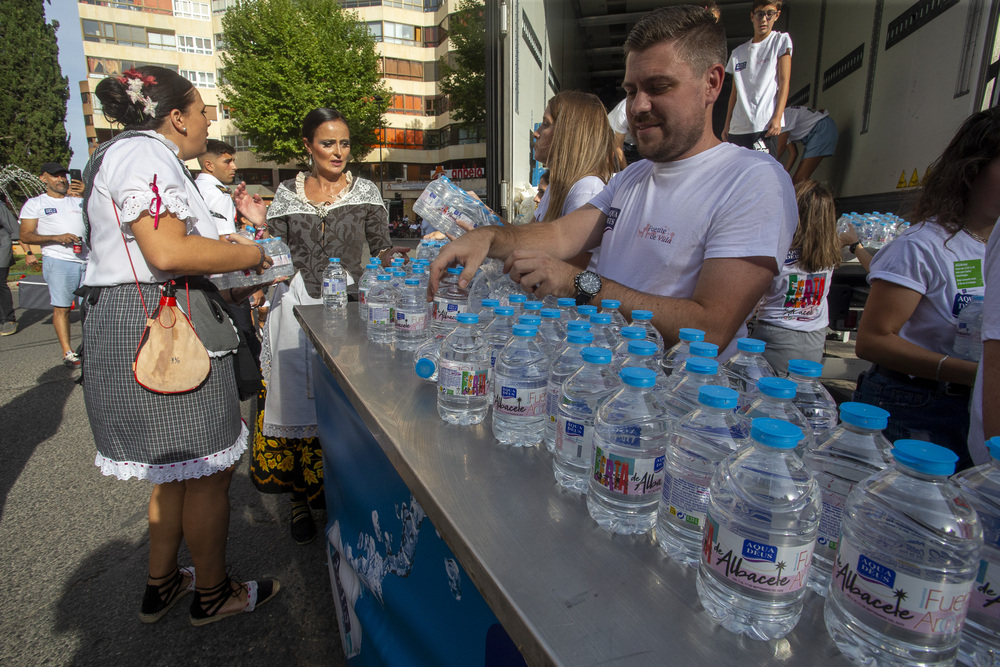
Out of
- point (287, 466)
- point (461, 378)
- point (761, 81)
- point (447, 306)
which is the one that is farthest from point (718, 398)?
point (761, 81)

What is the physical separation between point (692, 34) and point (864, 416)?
138 cm

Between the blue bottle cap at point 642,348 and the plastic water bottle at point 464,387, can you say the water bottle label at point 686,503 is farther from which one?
the plastic water bottle at point 464,387

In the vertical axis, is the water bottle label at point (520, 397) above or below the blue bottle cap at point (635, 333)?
below

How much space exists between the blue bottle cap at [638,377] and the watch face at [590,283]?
2.54ft

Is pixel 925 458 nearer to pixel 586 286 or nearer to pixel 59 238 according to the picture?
pixel 586 286

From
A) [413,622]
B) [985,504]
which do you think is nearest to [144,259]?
[413,622]

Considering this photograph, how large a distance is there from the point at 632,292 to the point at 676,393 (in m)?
0.59

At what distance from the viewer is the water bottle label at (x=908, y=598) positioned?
1.93 feet

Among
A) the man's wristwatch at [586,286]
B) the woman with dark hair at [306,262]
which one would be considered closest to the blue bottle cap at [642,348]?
the man's wristwatch at [586,286]

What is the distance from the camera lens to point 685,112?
1.65m

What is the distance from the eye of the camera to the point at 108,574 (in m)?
2.53

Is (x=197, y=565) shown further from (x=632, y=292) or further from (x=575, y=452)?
(x=632, y=292)

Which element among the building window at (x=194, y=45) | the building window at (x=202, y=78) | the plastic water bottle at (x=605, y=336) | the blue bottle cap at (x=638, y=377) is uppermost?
the building window at (x=194, y=45)

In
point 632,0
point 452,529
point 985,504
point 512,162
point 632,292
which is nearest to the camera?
point 985,504
